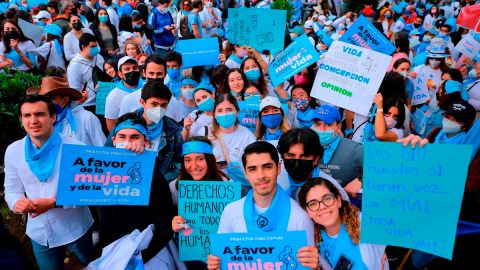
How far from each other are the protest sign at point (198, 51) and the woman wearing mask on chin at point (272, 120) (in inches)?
90.9

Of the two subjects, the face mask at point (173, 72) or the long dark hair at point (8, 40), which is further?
the long dark hair at point (8, 40)

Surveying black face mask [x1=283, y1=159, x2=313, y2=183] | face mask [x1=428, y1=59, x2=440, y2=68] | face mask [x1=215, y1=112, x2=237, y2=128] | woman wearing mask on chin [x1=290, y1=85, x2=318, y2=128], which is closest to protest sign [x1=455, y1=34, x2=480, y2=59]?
face mask [x1=428, y1=59, x2=440, y2=68]

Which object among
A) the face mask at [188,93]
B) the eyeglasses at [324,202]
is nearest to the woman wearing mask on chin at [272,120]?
the face mask at [188,93]

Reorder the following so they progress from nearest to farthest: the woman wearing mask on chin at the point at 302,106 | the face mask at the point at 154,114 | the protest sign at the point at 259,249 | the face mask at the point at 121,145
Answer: the protest sign at the point at 259,249
the face mask at the point at 121,145
the face mask at the point at 154,114
the woman wearing mask on chin at the point at 302,106

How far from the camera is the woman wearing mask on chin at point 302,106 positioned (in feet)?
16.2

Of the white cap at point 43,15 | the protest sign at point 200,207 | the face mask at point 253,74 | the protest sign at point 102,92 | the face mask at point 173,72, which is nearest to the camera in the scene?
the protest sign at point 200,207

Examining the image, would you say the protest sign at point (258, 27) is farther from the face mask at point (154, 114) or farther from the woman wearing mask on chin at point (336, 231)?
the woman wearing mask on chin at point (336, 231)

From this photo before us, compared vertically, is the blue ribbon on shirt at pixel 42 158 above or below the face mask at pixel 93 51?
below

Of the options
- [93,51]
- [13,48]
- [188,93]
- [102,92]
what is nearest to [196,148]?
[188,93]

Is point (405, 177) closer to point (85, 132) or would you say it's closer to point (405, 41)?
point (85, 132)

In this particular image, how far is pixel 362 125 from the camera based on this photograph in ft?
16.4

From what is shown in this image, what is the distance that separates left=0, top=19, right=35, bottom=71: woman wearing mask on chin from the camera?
675 cm

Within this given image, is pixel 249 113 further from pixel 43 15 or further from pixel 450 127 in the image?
pixel 43 15

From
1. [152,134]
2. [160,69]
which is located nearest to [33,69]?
[160,69]
